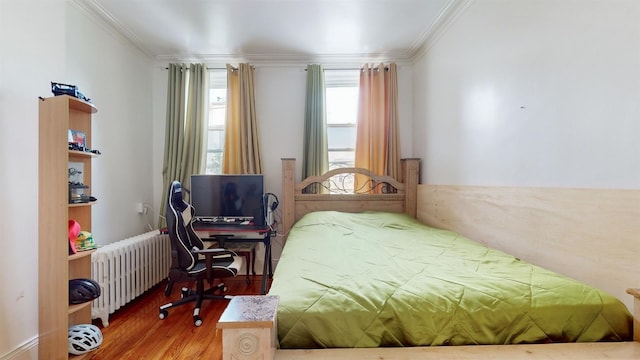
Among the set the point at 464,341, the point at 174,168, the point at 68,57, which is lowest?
the point at 464,341

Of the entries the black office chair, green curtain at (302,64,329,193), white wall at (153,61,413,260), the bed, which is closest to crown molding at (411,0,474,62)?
white wall at (153,61,413,260)

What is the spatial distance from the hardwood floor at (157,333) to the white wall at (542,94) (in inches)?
88.1

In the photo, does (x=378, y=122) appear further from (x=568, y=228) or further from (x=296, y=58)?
(x=568, y=228)

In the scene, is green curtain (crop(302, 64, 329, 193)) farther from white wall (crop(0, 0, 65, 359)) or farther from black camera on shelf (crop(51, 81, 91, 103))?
white wall (crop(0, 0, 65, 359))

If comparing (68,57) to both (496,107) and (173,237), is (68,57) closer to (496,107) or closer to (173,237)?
(173,237)

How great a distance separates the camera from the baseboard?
4.96ft

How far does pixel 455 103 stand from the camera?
2.48m

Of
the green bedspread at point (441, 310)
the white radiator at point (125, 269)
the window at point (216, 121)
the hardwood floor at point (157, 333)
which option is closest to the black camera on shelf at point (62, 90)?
the white radiator at point (125, 269)

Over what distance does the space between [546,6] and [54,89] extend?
2800mm

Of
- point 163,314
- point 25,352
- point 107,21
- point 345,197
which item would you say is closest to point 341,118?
point 345,197

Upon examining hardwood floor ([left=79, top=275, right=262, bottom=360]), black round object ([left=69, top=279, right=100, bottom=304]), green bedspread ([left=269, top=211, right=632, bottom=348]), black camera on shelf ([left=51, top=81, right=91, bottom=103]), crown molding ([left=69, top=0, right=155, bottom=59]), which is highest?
crown molding ([left=69, top=0, right=155, bottom=59])

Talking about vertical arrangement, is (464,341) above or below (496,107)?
below

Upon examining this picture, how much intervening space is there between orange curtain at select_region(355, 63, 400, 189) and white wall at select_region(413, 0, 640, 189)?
2.37 ft

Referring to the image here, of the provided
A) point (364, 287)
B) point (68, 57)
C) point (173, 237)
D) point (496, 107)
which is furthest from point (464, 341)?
point (68, 57)
